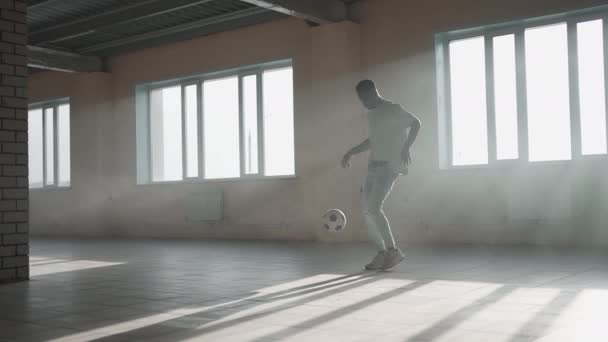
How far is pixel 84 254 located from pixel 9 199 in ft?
9.32

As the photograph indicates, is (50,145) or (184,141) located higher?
(50,145)

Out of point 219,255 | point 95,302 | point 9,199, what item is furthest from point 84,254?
point 95,302

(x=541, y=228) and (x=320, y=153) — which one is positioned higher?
(x=320, y=153)

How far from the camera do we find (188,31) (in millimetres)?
11180

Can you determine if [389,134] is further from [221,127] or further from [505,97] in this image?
[221,127]

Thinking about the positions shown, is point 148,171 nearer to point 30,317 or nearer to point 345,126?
point 345,126

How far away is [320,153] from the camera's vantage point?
9562mm

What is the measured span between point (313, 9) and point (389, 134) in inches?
161

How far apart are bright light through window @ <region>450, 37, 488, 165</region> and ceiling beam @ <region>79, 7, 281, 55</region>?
2.98 meters

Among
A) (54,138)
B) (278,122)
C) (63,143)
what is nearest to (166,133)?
(278,122)

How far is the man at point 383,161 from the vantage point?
5.30 m

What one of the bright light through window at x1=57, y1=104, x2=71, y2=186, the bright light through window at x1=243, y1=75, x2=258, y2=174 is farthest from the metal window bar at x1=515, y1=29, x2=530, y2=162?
the bright light through window at x1=57, y1=104, x2=71, y2=186

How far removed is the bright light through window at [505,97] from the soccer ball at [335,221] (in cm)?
237

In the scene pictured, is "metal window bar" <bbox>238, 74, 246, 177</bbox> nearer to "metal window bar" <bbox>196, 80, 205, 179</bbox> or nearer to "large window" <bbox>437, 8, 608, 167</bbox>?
"metal window bar" <bbox>196, 80, 205, 179</bbox>
